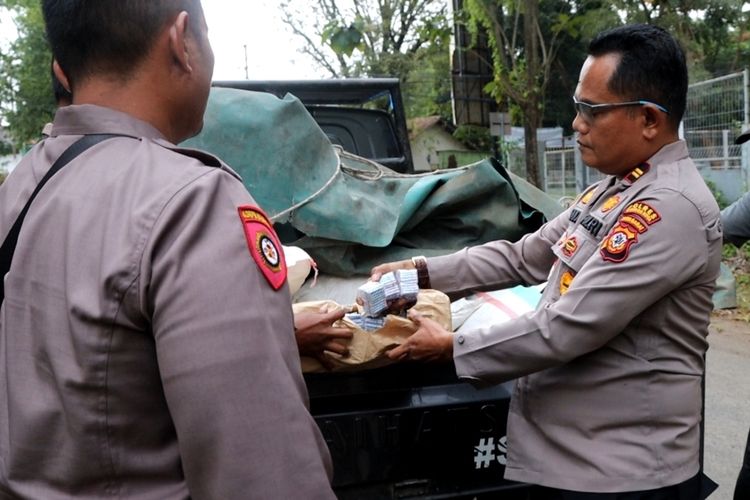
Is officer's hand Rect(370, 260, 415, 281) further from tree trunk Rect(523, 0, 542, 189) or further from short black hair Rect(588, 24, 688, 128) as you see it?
tree trunk Rect(523, 0, 542, 189)

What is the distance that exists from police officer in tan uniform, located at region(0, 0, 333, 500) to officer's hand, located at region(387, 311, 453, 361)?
0.87 meters

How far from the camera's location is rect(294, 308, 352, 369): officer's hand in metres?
1.85

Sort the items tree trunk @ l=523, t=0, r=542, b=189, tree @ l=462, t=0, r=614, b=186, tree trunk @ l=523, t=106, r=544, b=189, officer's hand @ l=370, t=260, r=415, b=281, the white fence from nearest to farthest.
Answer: officer's hand @ l=370, t=260, r=415, b=281
the white fence
tree trunk @ l=523, t=0, r=542, b=189
tree @ l=462, t=0, r=614, b=186
tree trunk @ l=523, t=106, r=544, b=189

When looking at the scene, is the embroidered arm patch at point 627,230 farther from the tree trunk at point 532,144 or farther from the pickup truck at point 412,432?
the tree trunk at point 532,144

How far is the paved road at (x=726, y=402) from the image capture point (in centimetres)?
356

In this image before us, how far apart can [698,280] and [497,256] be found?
0.74 meters

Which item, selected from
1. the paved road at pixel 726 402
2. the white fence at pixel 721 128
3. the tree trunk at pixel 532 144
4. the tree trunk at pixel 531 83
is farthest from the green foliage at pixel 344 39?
the paved road at pixel 726 402

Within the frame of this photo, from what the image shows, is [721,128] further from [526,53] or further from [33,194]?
[33,194]

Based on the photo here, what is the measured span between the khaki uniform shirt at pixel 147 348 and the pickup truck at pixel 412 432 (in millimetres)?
1048

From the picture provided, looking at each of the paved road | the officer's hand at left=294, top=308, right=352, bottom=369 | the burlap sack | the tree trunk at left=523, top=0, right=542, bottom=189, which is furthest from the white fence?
the officer's hand at left=294, top=308, right=352, bottom=369

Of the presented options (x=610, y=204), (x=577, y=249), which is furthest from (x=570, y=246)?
(x=610, y=204)

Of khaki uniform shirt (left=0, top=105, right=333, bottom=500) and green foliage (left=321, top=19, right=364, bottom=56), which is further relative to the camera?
green foliage (left=321, top=19, right=364, bottom=56)

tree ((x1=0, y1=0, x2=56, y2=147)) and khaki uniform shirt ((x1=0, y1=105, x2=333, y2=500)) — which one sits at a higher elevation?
tree ((x1=0, y1=0, x2=56, y2=147))

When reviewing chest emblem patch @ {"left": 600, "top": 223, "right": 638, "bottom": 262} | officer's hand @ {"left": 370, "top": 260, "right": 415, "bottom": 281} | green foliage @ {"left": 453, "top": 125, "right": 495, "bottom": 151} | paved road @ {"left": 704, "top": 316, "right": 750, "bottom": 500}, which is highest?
chest emblem patch @ {"left": 600, "top": 223, "right": 638, "bottom": 262}
